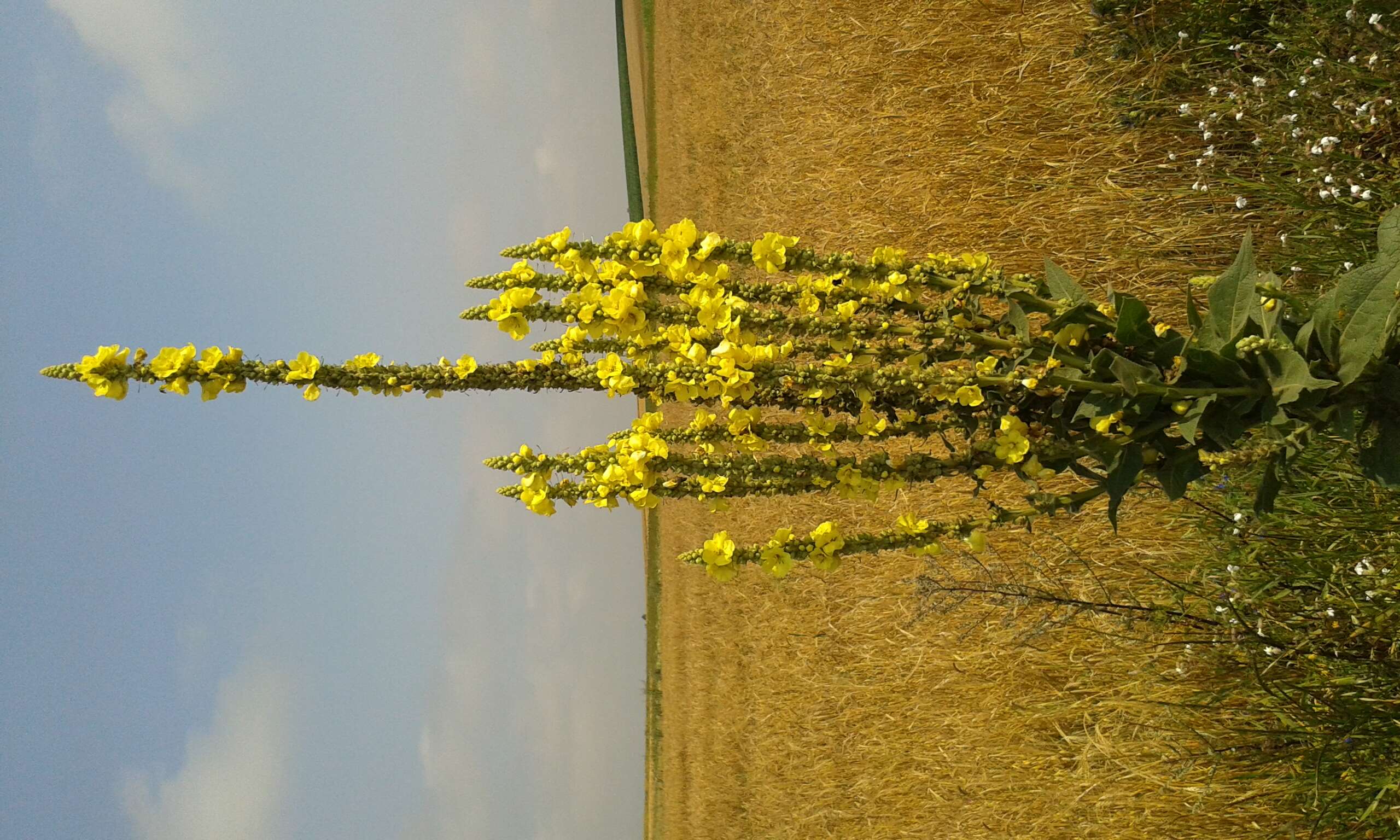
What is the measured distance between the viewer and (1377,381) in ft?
8.24

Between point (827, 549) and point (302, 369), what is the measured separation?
1.73 meters

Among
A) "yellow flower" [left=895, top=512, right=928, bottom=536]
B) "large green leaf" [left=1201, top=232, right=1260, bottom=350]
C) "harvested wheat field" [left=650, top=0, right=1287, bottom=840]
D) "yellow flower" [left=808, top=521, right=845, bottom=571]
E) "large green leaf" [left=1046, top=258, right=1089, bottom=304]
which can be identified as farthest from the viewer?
"harvested wheat field" [left=650, top=0, right=1287, bottom=840]

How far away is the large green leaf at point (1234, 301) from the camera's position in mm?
2512

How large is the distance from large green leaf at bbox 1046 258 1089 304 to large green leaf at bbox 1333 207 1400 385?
693 millimetres

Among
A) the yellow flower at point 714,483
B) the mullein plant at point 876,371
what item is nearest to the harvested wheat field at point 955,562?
the mullein plant at point 876,371

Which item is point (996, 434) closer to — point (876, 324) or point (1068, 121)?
point (876, 324)

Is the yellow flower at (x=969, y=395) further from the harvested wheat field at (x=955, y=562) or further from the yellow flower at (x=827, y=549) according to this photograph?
the harvested wheat field at (x=955, y=562)

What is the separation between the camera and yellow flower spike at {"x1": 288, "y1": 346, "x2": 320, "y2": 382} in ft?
8.11

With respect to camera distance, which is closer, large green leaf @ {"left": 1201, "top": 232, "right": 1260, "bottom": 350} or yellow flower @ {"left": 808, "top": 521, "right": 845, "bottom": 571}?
large green leaf @ {"left": 1201, "top": 232, "right": 1260, "bottom": 350}

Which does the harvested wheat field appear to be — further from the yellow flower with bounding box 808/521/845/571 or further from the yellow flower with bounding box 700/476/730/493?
the yellow flower with bounding box 700/476/730/493

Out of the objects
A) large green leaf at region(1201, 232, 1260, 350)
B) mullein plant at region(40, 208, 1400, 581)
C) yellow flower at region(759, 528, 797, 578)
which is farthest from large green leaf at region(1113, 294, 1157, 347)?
yellow flower at region(759, 528, 797, 578)

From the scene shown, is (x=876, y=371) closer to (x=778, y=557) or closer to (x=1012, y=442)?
(x=1012, y=442)

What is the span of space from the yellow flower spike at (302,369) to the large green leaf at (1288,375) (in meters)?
2.80

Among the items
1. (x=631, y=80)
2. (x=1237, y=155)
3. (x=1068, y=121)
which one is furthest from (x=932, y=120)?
(x=631, y=80)
